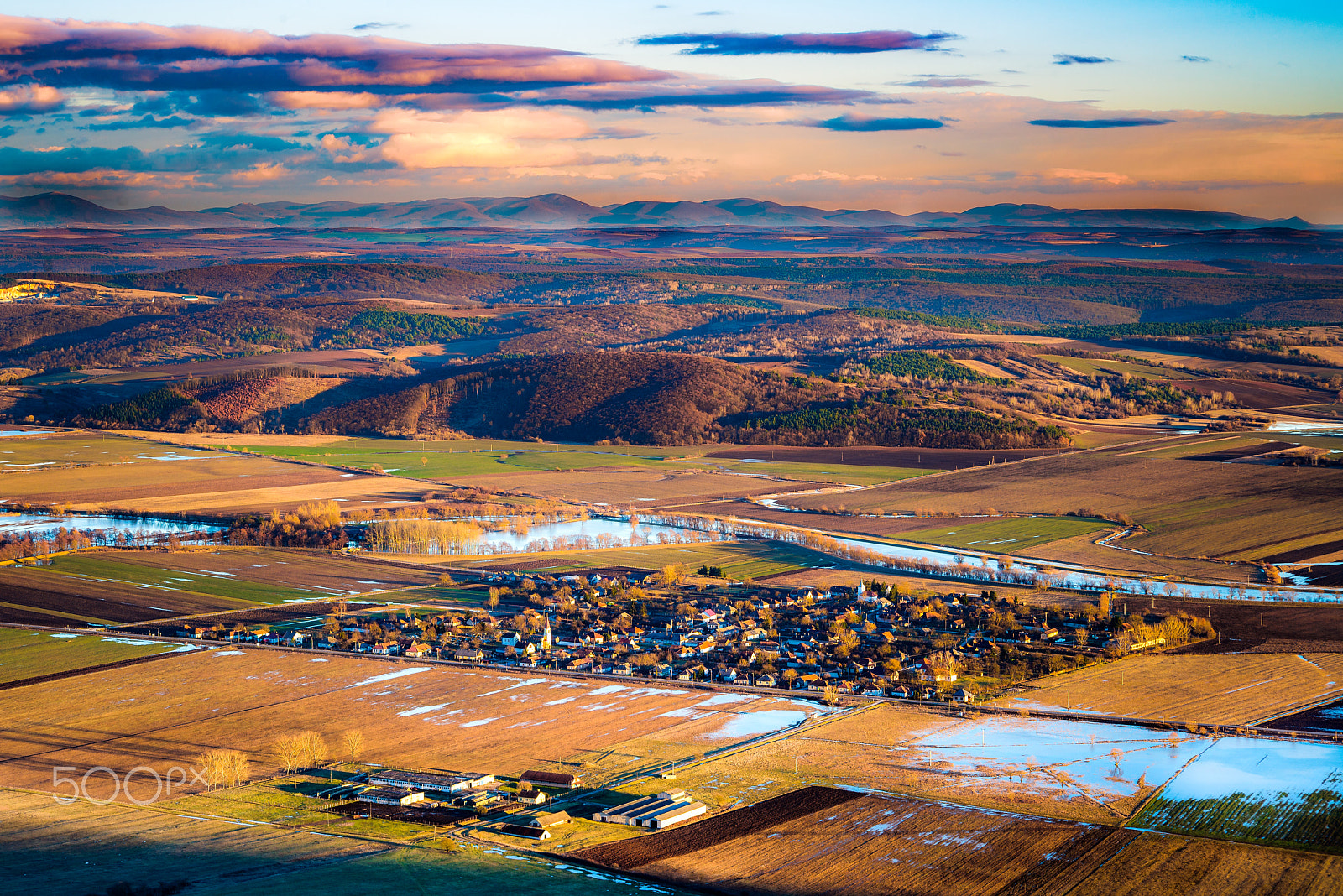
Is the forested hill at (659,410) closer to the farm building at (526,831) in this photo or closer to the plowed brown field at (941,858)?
the plowed brown field at (941,858)

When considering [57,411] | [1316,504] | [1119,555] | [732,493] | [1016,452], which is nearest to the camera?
[1119,555]

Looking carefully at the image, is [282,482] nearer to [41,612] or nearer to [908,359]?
[41,612]

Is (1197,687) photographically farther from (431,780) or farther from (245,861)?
(245,861)

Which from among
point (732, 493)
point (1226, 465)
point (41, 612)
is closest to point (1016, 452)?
point (1226, 465)

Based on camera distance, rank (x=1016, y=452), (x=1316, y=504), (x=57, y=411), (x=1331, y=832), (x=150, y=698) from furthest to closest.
Answer: (x=57, y=411)
(x=1016, y=452)
(x=1316, y=504)
(x=150, y=698)
(x=1331, y=832)

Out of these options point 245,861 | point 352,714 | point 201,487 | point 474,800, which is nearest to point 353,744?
point 352,714

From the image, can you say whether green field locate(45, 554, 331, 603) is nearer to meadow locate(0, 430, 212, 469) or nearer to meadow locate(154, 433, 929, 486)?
meadow locate(154, 433, 929, 486)

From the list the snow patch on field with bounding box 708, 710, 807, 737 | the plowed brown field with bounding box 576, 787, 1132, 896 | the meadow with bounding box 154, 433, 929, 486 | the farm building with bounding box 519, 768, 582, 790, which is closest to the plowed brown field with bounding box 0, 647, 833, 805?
the snow patch on field with bounding box 708, 710, 807, 737
